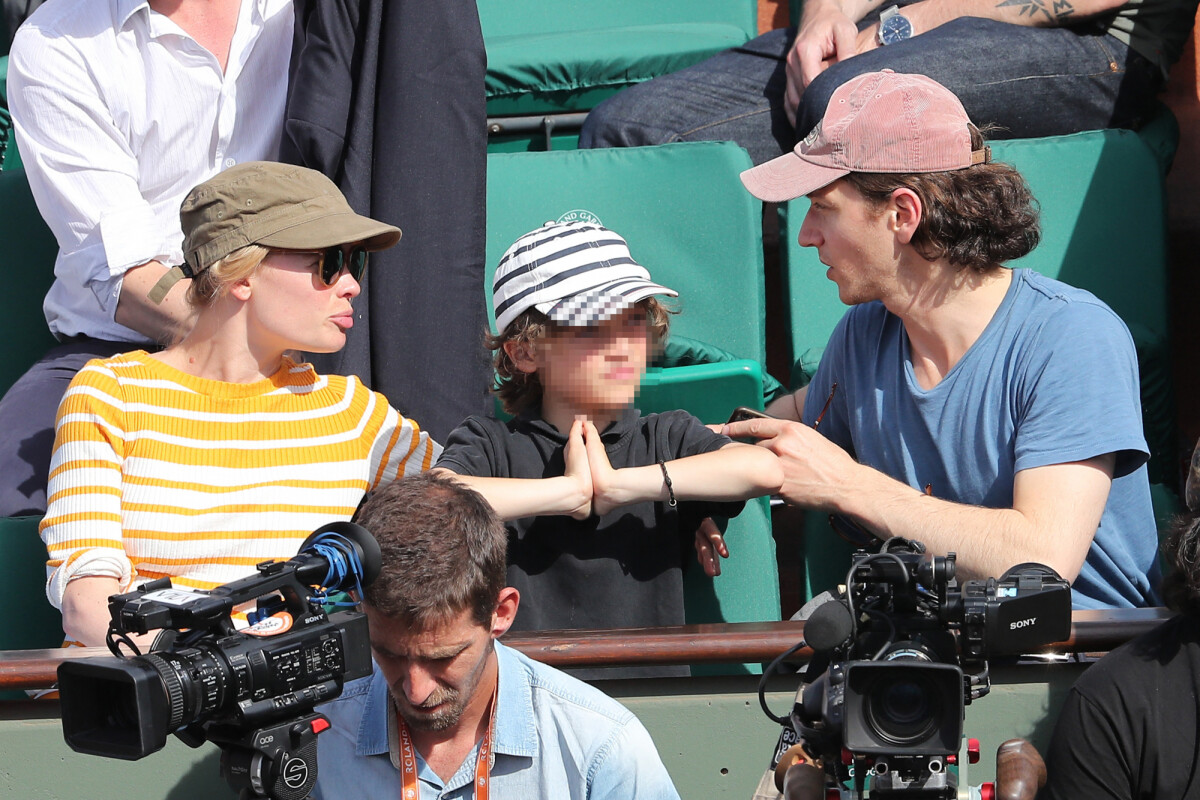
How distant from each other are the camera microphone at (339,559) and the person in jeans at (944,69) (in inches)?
74.2

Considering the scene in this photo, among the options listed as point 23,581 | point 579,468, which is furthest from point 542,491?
point 23,581

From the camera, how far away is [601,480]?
1.93 meters

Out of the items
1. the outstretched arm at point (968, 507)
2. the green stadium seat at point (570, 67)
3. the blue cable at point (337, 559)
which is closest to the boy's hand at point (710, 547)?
the outstretched arm at point (968, 507)

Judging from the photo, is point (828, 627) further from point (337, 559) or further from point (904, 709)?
point (337, 559)

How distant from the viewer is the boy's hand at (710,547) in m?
2.06

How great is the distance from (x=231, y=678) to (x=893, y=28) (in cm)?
Answer: 254

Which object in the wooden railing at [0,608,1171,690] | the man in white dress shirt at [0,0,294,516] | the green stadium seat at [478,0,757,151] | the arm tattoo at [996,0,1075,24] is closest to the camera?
the wooden railing at [0,608,1171,690]

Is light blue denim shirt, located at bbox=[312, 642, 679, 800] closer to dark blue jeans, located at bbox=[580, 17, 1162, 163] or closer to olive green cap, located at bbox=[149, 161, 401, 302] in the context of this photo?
olive green cap, located at bbox=[149, 161, 401, 302]

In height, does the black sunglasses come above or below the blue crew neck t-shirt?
above

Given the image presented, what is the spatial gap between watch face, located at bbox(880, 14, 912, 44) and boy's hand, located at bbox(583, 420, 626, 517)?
1700mm

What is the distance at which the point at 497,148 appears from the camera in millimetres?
3689

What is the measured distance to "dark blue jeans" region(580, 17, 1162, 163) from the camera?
9.82 ft

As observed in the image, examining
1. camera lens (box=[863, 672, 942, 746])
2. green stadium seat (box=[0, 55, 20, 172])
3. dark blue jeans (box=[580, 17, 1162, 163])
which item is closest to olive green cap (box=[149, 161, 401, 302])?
camera lens (box=[863, 672, 942, 746])

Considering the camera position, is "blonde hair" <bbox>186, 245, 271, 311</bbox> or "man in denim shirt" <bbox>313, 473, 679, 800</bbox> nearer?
"man in denim shirt" <bbox>313, 473, 679, 800</bbox>
